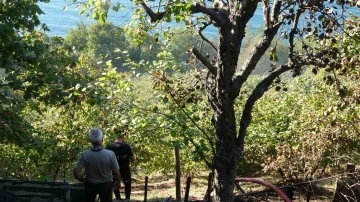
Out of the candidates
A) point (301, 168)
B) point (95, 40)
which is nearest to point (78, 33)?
point (95, 40)

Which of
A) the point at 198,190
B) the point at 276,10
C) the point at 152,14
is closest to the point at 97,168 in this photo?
the point at 152,14

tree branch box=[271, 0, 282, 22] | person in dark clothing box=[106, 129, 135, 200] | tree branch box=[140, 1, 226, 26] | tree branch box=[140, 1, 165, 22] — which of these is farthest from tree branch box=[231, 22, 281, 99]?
person in dark clothing box=[106, 129, 135, 200]

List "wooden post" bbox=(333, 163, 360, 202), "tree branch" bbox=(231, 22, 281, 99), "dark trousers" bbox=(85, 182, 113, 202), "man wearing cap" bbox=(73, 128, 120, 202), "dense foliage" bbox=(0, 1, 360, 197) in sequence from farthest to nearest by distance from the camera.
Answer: "wooden post" bbox=(333, 163, 360, 202) < "dense foliage" bbox=(0, 1, 360, 197) < "dark trousers" bbox=(85, 182, 113, 202) < "man wearing cap" bbox=(73, 128, 120, 202) < "tree branch" bbox=(231, 22, 281, 99)

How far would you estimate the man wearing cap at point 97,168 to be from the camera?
6512 millimetres

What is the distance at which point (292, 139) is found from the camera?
11.3 meters

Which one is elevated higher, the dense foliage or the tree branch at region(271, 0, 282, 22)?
the tree branch at region(271, 0, 282, 22)

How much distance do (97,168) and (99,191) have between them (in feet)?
1.12

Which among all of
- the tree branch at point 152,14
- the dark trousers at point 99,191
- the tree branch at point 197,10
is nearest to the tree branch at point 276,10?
the tree branch at point 197,10

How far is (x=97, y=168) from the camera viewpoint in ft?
21.5

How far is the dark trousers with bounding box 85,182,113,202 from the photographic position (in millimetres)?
6684

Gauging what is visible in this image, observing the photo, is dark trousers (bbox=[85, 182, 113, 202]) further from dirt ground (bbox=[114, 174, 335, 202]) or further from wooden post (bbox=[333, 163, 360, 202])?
wooden post (bbox=[333, 163, 360, 202])

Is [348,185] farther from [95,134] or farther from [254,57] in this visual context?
[95,134]

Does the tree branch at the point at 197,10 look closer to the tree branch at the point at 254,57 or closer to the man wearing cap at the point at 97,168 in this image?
the tree branch at the point at 254,57

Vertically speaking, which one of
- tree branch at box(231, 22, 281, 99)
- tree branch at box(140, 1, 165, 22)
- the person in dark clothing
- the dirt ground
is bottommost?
the dirt ground
